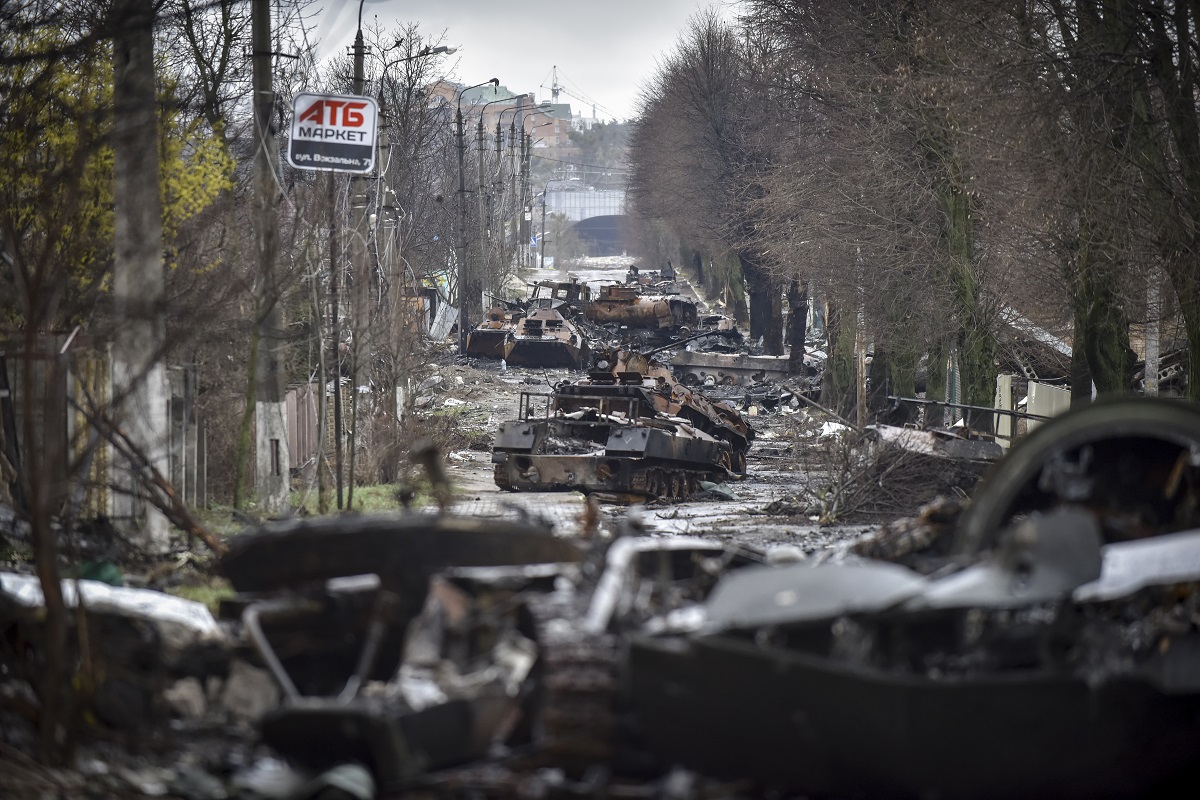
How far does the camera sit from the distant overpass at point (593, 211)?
18025 centimetres

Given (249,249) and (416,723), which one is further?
(249,249)

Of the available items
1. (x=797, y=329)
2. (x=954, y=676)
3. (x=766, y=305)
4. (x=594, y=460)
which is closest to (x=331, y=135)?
(x=594, y=460)

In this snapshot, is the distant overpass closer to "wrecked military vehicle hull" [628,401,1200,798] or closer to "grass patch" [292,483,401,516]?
"grass patch" [292,483,401,516]

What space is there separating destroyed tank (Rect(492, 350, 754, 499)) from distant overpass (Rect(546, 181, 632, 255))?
15422cm

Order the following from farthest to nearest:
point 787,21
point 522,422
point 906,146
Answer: point 787,21 → point 906,146 → point 522,422

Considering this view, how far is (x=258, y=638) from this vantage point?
19.3 ft

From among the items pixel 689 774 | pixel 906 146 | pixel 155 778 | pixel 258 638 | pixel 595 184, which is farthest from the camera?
pixel 595 184

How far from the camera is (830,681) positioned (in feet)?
15.9

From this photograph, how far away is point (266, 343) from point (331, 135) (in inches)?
94.7

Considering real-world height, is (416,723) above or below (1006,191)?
below

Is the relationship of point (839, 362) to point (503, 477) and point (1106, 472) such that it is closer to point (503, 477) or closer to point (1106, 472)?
point (503, 477)

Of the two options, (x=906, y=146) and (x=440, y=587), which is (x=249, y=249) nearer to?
(x=906, y=146)

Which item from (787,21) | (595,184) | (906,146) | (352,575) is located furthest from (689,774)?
(595,184)

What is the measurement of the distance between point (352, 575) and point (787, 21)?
26.5m
